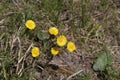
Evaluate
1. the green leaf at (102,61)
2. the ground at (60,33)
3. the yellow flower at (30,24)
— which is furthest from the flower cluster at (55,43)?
the green leaf at (102,61)

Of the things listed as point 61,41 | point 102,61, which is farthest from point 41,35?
point 102,61

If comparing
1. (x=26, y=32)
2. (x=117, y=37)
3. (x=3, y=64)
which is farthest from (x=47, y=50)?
(x=117, y=37)

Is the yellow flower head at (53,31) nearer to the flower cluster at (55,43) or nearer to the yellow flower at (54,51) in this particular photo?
the flower cluster at (55,43)

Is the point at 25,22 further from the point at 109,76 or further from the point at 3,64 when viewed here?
the point at 109,76

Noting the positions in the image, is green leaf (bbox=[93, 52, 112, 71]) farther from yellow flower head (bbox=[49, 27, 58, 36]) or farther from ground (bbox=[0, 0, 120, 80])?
yellow flower head (bbox=[49, 27, 58, 36])

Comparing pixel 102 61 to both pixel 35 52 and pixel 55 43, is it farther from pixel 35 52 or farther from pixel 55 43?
pixel 35 52
